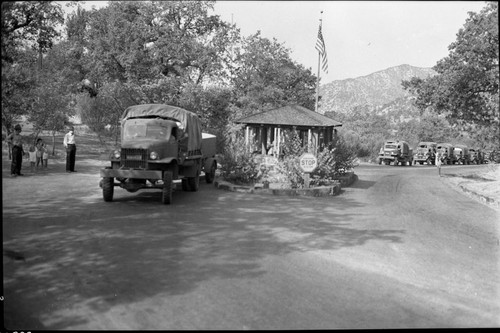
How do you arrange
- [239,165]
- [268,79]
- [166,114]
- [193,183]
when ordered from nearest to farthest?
[166,114] < [193,183] < [239,165] < [268,79]

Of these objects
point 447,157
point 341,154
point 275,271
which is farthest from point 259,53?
point 275,271

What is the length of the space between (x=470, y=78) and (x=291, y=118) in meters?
11.6

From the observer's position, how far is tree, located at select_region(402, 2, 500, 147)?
63.7 ft

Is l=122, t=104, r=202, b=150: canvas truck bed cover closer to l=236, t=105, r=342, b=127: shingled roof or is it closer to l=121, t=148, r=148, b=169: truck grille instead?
l=121, t=148, r=148, b=169: truck grille

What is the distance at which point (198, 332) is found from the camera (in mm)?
4207

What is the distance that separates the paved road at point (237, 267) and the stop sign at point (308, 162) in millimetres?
3381

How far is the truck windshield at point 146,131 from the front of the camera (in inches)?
510

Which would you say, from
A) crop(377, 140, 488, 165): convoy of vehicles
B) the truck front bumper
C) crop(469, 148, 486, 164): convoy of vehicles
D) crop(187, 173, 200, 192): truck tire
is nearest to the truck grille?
the truck front bumper

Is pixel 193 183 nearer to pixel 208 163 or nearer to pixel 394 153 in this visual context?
pixel 208 163

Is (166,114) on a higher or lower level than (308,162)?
higher

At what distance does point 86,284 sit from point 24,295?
685 mm

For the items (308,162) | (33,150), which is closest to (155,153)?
(308,162)

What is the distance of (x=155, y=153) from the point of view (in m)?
12.2

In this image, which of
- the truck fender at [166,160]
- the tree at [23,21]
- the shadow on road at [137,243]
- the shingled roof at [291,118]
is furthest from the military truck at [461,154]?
the tree at [23,21]
